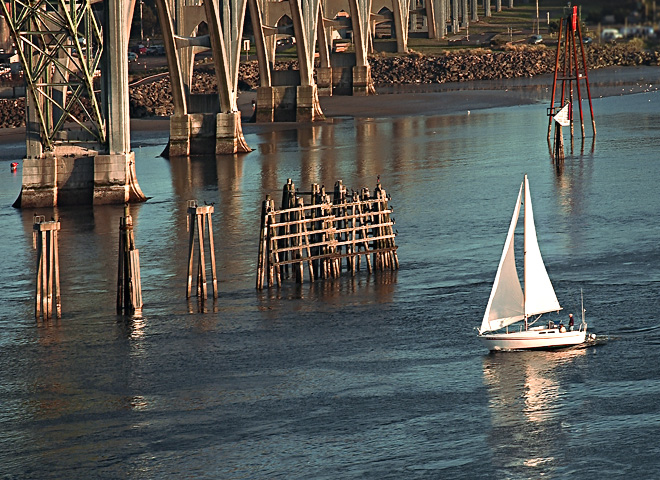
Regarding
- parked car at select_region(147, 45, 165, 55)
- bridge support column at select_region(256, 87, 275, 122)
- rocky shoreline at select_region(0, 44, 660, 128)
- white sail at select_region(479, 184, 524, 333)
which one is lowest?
white sail at select_region(479, 184, 524, 333)

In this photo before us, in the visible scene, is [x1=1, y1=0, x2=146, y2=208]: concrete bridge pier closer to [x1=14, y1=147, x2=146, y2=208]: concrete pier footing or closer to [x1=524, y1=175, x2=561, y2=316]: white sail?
[x1=14, y1=147, x2=146, y2=208]: concrete pier footing

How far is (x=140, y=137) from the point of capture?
3659 inches

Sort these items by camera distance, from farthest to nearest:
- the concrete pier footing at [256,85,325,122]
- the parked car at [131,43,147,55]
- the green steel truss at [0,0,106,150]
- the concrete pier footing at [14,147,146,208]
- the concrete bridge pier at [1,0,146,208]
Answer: the parked car at [131,43,147,55]
the concrete pier footing at [256,85,325,122]
the concrete pier footing at [14,147,146,208]
the concrete bridge pier at [1,0,146,208]
the green steel truss at [0,0,106,150]

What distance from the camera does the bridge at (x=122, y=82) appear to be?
56534mm

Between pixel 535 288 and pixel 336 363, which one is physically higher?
pixel 535 288

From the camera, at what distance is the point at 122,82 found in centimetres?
5694

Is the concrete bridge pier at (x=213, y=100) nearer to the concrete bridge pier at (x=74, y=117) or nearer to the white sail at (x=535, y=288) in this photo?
the concrete bridge pier at (x=74, y=117)

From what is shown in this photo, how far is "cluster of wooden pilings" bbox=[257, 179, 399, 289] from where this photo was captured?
42625 mm

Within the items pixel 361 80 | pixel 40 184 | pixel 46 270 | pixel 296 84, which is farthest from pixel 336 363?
pixel 361 80

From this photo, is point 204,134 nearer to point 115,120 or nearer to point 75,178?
point 75,178

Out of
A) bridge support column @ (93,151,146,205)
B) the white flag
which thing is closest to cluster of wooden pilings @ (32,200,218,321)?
bridge support column @ (93,151,146,205)

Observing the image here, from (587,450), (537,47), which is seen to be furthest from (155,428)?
(537,47)

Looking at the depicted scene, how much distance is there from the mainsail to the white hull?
1.80 feet

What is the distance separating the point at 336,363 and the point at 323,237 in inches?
408
